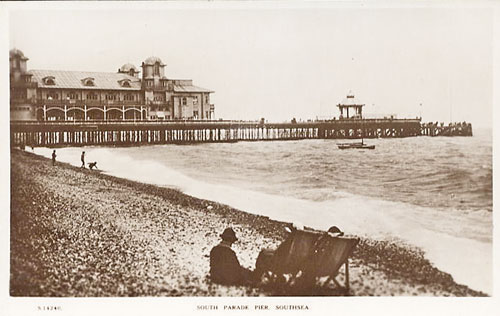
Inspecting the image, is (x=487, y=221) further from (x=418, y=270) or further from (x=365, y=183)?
(x=365, y=183)

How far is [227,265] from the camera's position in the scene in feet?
A: 8.64

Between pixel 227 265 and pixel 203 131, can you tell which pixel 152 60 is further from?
pixel 227 265

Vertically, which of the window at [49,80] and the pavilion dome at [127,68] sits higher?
the pavilion dome at [127,68]

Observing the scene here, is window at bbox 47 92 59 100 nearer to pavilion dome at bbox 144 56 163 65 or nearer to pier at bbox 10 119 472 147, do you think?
pier at bbox 10 119 472 147

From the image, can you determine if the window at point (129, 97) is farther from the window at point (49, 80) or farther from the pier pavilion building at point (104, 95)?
the window at point (49, 80)

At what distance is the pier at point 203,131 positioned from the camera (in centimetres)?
307

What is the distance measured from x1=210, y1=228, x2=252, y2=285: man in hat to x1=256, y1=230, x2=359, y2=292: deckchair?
0.10m

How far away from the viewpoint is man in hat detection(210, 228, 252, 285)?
8.64 feet

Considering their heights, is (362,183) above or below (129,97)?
below

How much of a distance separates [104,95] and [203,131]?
→ 73cm

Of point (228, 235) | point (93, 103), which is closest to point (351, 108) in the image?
point (228, 235)

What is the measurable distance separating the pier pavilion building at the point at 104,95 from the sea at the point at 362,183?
10.4 inches
